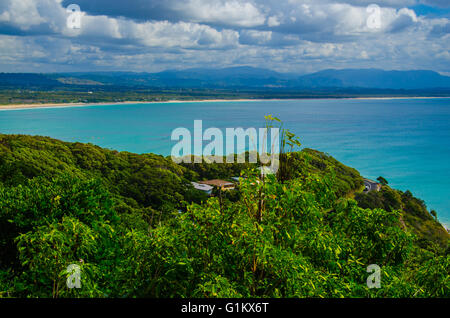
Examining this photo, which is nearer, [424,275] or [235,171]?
[424,275]

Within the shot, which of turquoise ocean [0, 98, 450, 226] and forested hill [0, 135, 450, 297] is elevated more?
forested hill [0, 135, 450, 297]

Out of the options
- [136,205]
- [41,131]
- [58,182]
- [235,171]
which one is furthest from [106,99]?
[58,182]

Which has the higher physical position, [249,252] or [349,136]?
[249,252]

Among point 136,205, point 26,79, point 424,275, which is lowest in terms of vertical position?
point 136,205


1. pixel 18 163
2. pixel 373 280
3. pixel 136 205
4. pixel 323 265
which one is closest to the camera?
pixel 373 280

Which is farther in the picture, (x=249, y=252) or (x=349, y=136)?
(x=349, y=136)

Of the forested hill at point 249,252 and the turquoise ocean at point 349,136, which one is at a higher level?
the forested hill at point 249,252

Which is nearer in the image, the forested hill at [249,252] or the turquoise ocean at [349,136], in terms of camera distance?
the forested hill at [249,252]

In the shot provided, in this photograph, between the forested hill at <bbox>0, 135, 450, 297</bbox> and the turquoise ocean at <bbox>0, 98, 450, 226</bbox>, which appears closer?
the forested hill at <bbox>0, 135, 450, 297</bbox>

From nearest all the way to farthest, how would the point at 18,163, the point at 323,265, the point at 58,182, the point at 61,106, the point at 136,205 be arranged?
the point at 323,265 < the point at 58,182 < the point at 18,163 < the point at 136,205 < the point at 61,106

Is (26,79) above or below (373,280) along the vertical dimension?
above
